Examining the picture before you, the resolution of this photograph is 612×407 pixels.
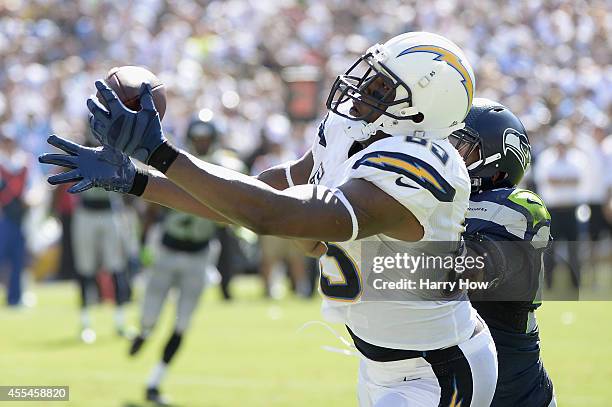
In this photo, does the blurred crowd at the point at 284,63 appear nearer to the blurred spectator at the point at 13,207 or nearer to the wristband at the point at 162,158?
the blurred spectator at the point at 13,207

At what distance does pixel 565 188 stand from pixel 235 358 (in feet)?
17.7

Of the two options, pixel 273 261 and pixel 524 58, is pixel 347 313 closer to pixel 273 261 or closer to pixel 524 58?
pixel 273 261

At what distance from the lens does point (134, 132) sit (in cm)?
277

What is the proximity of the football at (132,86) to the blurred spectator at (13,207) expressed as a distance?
9225 millimetres

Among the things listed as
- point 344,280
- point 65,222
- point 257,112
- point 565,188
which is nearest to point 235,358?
point 65,222

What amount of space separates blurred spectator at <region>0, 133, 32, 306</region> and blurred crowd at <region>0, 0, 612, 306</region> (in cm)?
6

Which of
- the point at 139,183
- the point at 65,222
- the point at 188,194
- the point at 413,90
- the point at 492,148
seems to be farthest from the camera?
the point at 65,222

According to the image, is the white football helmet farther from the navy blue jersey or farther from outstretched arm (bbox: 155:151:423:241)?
the navy blue jersey

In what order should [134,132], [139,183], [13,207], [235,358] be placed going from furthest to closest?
[13,207], [235,358], [139,183], [134,132]

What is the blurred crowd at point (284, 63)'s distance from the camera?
43.9ft

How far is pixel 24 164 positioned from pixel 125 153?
9983 millimetres

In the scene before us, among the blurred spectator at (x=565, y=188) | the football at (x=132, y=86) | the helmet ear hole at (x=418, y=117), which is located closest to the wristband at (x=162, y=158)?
Result: the football at (x=132, y=86)

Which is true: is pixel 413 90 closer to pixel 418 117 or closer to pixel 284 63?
pixel 418 117

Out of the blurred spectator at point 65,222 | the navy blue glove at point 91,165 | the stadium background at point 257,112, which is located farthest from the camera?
the blurred spectator at point 65,222
